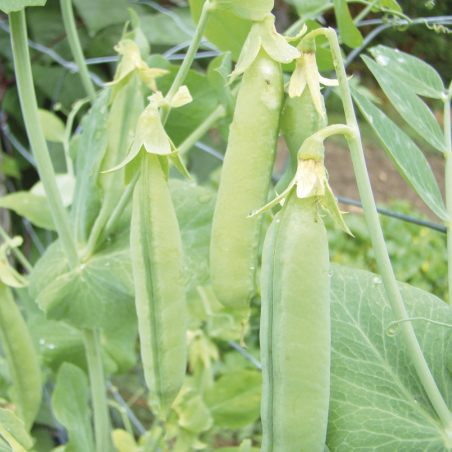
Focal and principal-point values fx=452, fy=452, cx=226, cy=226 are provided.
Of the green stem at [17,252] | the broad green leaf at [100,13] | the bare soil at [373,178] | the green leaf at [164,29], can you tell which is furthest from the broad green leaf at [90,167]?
the bare soil at [373,178]

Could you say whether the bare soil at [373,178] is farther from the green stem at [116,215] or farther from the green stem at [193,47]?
the green stem at [193,47]

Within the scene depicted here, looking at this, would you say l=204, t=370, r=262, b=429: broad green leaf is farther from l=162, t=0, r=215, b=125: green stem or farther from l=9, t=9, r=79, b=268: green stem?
l=162, t=0, r=215, b=125: green stem

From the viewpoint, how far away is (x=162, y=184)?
408 mm

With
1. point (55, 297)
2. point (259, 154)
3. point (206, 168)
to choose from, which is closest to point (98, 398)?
point (55, 297)

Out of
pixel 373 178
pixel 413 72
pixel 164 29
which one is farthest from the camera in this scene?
pixel 373 178

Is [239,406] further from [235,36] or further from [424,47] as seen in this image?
[424,47]

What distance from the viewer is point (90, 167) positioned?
0.62 meters

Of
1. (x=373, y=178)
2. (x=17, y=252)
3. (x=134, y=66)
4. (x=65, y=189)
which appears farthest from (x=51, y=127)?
(x=373, y=178)

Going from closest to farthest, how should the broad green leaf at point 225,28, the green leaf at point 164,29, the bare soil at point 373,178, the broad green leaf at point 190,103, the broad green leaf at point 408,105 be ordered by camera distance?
the broad green leaf at point 408,105 < the broad green leaf at point 225,28 < the broad green leaf at point 190,103 < the green leaf at point 164,29 < the bare soil at point 373,178

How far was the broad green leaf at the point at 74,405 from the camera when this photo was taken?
0.63 meters

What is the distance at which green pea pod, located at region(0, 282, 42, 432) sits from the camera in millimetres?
644

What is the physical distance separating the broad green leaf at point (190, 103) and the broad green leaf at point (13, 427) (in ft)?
1.53

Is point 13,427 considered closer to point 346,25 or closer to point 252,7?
point 252,7

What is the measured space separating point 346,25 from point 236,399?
61cm
